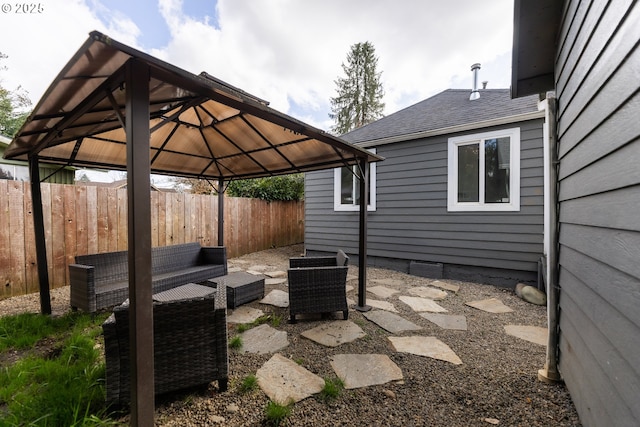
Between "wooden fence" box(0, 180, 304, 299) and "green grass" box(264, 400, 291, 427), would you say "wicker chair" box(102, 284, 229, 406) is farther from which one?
"wooden fence" box(0, 180, 304, 299)

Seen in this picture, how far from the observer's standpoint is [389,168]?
19.4 feet

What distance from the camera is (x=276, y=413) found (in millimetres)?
1636

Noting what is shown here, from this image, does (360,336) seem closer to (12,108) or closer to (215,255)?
(215,255)

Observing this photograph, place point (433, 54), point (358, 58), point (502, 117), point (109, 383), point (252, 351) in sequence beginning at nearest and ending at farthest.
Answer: point (109, 383) → point (252, 351) → point (502, 117) → point (433, 54) → point (358, 58)

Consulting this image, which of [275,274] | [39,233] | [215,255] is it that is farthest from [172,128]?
[275,274]

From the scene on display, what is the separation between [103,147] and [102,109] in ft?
6.78

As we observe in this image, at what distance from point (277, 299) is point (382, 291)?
178 centimetres

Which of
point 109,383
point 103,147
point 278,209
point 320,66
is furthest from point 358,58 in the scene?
point 109,383

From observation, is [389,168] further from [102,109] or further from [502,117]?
[102,109]

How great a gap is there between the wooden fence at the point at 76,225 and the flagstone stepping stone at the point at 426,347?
521 cm

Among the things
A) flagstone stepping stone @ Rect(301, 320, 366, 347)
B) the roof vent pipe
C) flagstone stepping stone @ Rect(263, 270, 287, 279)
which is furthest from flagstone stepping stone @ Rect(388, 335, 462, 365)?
the roof vent pipe

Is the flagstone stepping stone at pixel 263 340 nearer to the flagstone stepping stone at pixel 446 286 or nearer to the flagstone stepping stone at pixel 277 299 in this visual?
the flagstone stepping stone at pixel 277 299

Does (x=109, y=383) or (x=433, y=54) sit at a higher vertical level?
(x=433, y=54)

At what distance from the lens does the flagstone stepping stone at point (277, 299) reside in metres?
3.71
